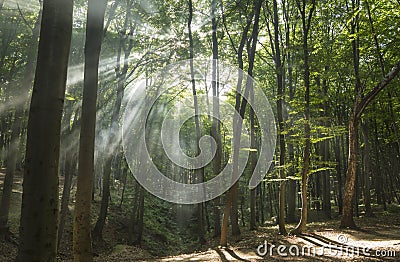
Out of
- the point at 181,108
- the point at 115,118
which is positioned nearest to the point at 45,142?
the point at 115,118

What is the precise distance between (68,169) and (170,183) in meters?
24.4

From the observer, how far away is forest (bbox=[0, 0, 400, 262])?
3.29 meters

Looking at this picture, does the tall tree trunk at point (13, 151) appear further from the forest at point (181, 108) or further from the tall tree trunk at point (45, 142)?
the tall tree trunk at point (45, 142)

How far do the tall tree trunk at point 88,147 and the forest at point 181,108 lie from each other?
0.9 inches

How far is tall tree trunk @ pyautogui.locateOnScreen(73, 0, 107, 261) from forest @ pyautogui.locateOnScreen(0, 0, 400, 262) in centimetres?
2

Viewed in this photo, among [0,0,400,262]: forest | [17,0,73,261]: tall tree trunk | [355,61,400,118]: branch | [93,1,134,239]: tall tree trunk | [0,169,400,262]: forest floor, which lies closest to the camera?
[17,0,73,261]: tall tree trunk

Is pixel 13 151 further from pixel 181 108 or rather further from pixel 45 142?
pixel 181 108

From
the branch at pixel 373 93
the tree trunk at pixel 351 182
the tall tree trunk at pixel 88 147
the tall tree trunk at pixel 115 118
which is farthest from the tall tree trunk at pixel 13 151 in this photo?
the tree trunk at pixel 351 182

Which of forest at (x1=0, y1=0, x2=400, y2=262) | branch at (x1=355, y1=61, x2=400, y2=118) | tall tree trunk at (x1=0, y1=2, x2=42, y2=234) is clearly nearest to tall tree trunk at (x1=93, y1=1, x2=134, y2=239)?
Answer: forest at (x1=0, y1=0, x2=400, y2=262)

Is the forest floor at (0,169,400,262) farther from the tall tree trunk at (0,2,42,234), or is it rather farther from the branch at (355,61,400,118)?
the branch at (355,61,400,118)

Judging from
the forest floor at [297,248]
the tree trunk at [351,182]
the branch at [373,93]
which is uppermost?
the branch at [373,93]

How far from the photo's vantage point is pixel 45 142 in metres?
3.05

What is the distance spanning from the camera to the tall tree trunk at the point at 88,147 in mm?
6016

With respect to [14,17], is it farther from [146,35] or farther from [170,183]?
[170,183]
